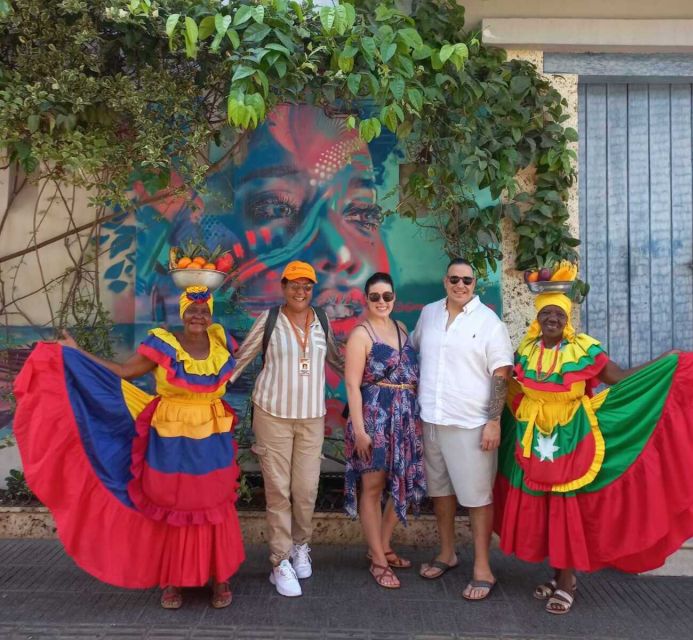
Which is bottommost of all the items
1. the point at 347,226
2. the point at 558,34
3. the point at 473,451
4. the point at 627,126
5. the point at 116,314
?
the point at 473,451

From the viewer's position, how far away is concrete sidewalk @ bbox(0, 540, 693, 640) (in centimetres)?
350

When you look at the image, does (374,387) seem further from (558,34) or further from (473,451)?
(558,34)

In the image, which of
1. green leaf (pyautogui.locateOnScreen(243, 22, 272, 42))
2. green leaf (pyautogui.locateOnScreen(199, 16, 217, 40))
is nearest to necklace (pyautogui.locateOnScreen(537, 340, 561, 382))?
green leaf (pyautogui.locateOnScreen(243, 22, 272, 42))

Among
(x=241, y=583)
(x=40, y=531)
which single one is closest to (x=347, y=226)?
(x=241, y=583)

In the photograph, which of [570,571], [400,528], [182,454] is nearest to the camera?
[182,454]

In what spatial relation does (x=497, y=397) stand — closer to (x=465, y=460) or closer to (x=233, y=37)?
(x=465, y=460)

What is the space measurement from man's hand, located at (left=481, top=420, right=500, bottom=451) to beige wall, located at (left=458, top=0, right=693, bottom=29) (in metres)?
3.06

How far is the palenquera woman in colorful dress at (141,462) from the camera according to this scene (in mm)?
3547

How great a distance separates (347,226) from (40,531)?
3.18 metres

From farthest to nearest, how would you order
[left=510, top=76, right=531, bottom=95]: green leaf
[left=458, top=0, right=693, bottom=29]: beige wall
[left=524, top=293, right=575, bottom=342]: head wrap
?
[left=458, top=0, right=693, bottom=29]: beige wall, [left=510, top=76, right=531, bottom=95]: green leaf, [left=524, top=293, right=575, bottom=342]: head wrap

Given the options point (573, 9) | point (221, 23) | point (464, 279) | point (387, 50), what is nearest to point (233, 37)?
point (221, 23)

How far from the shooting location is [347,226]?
5348mm

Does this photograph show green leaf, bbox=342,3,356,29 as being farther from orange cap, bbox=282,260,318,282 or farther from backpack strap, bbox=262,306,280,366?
backpack strap, bbox=262,306,280,366

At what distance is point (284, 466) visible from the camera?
3.97 meters
